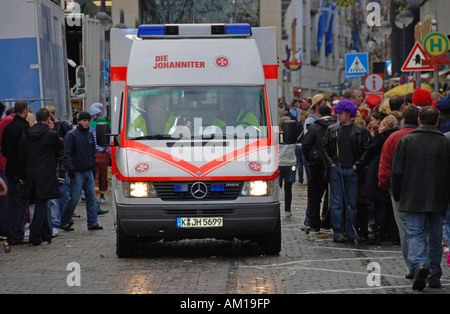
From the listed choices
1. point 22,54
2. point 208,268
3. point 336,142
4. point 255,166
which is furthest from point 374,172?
point 22,54

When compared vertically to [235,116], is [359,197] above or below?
below

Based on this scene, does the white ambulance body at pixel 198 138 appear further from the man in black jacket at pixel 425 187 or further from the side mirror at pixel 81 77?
the side mirror at pixel 81 77

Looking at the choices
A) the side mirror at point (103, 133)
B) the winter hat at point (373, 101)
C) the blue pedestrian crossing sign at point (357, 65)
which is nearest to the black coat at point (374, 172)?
the side mirror at point (103, 133)

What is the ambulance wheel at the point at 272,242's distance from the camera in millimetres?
11375

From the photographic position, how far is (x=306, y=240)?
13047 millimetres

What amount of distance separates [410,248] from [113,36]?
19.0 ft

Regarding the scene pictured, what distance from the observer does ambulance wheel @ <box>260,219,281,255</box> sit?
37.3ft

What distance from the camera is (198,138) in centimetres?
1121

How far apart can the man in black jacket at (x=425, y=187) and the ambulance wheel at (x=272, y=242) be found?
2574mm

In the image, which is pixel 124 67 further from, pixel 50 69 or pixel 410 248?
pixel 410 248

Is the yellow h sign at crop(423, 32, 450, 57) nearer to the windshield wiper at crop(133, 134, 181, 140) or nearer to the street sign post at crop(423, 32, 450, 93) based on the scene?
the street sign post at crop(423, 32, 450, 93)

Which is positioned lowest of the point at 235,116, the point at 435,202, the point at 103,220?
the point at 103,220

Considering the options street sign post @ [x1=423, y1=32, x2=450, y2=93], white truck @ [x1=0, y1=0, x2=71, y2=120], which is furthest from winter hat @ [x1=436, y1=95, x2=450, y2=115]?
street sign post @ [x1=423, y1=32, x2=450, y2=93]

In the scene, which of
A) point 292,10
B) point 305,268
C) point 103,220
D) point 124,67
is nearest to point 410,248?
point 305,268
